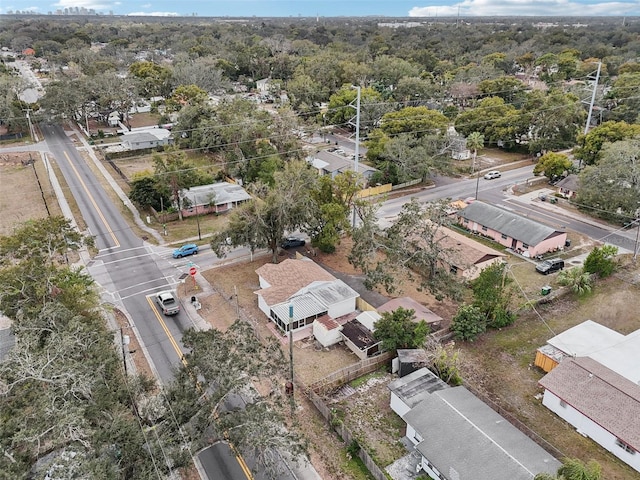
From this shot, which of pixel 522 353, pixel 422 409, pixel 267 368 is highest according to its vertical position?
pixel 267 368

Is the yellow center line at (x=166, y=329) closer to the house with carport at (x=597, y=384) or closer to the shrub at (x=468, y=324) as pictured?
the shrub at (x=468, y=324)

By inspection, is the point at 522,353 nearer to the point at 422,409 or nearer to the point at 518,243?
the point at 422,409

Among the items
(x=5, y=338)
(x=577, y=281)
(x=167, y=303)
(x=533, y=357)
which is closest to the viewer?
(x=533, y=357)

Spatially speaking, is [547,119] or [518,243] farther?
[547,119]

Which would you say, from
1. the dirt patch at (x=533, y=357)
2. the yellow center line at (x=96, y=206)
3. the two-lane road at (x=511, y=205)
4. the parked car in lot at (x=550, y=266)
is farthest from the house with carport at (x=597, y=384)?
the yellow center line at (x=96, y=206)

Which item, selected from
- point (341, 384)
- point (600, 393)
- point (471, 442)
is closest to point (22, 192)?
point (341, 384)

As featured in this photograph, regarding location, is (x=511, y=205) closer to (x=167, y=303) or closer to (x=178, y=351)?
(x=167, y=303)

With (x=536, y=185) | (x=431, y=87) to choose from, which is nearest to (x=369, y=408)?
(x=536, y=185)
